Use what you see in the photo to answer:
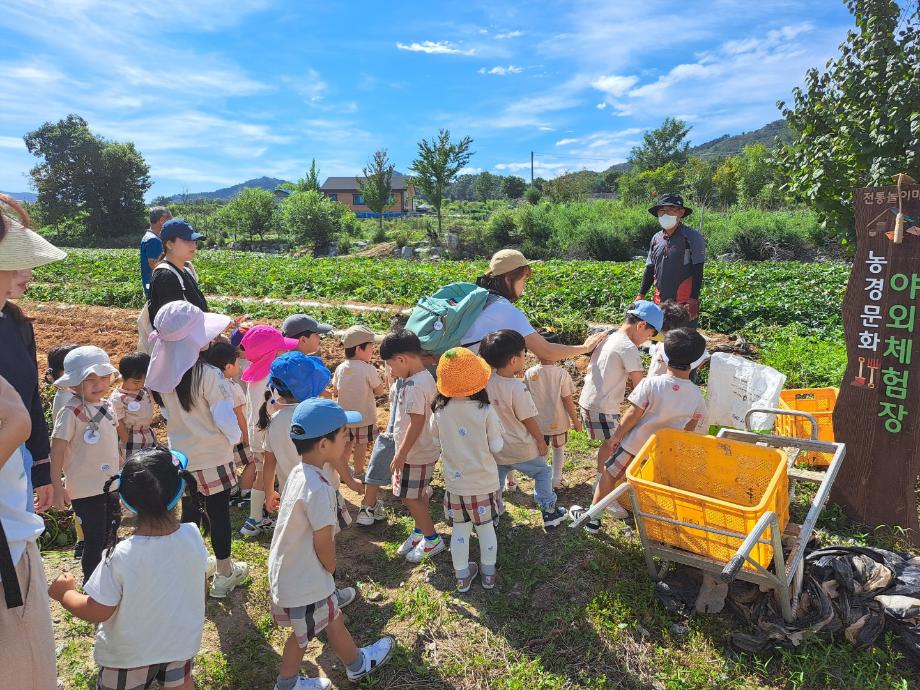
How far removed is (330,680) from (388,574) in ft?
2.86

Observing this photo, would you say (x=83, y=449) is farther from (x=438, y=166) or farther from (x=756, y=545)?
(x=438, y=166)

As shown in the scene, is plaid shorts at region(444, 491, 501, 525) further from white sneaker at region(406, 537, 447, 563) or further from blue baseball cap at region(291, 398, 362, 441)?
blue baseball cap at region(291, 398, 362, 441)

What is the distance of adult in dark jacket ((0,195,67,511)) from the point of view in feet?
5.26

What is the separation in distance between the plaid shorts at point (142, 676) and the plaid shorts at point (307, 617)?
425 millimetres

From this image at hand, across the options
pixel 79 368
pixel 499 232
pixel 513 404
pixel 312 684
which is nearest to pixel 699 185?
pixel 499 232

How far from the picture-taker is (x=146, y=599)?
2.04m

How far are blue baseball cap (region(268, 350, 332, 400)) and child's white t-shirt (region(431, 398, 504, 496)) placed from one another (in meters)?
0.72

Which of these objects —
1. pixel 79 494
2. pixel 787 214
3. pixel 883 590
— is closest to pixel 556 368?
pixel 883 590

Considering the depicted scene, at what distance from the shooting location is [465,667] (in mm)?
2773

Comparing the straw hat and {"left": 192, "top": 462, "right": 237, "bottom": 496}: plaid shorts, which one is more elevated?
the straw hat

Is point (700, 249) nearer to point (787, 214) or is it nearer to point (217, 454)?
point (217, 454)

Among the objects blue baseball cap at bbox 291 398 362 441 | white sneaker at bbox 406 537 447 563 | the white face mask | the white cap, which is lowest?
white sneaker at bbox 406 537 447 563

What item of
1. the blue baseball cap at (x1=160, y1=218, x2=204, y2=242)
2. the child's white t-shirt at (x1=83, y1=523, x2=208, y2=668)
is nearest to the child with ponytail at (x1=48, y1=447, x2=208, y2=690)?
the child's white t-shirt at (x1=83, y1=523, x2=208, y2=668)

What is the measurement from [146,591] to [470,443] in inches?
66.3
